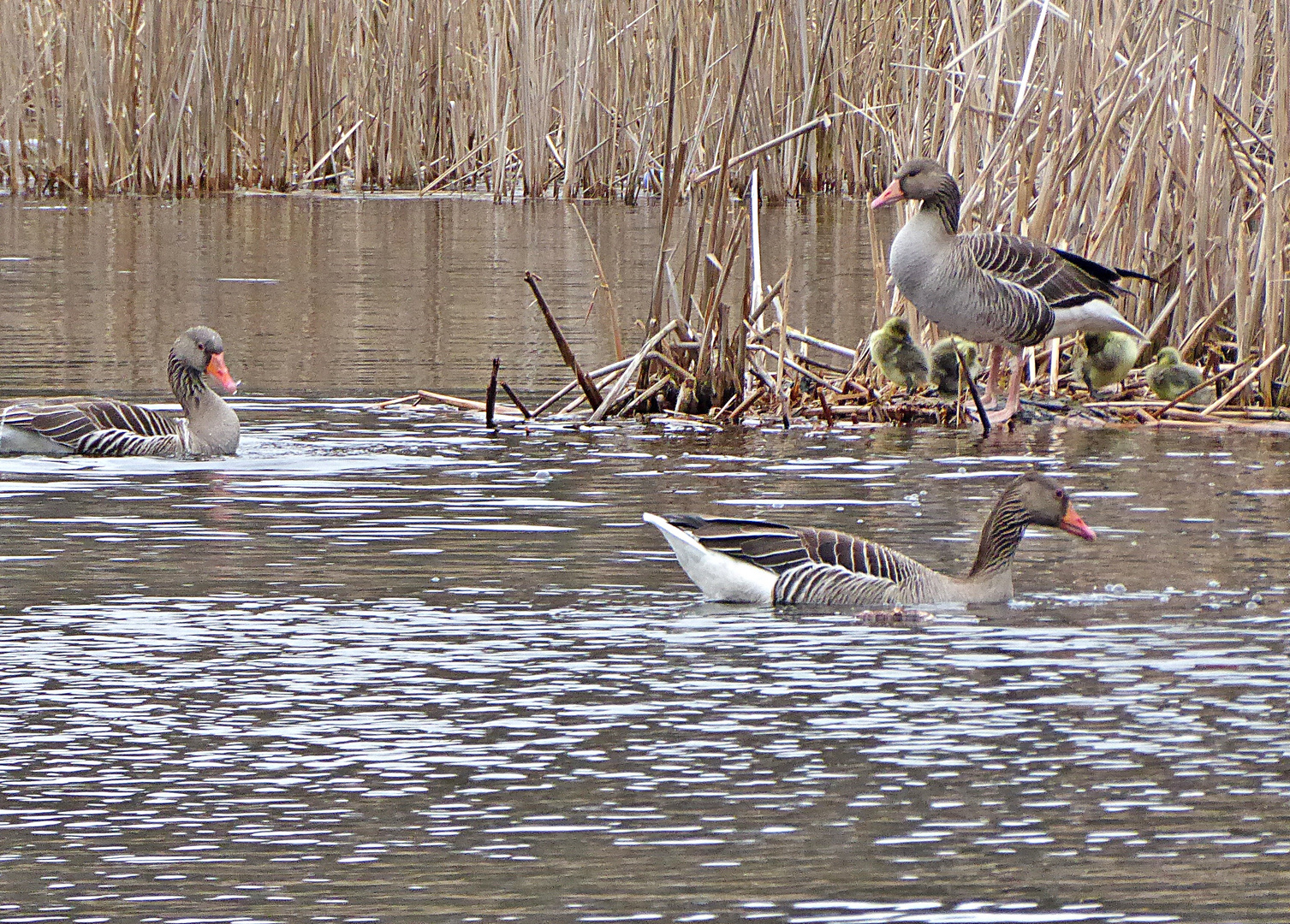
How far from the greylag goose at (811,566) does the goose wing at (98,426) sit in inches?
167

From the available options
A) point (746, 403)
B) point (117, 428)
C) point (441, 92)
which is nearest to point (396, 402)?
point (746, 403)

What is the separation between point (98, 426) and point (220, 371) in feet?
3.05

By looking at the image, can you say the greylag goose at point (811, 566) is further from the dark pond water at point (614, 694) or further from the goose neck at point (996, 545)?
the dark pond water at point (614, 694)

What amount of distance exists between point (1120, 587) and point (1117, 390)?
17.2 feet

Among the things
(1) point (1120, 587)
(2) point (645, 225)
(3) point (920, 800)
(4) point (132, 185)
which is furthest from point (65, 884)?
(4) point (132, 185)

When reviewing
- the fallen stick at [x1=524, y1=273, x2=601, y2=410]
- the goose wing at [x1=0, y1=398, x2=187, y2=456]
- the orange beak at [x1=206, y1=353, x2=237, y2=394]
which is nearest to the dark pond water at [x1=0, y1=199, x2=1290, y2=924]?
the goose wing at [x1=0, y1=398, x2=187, y2=456]

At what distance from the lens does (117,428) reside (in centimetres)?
1104

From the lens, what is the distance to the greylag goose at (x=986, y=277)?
38.9 feet

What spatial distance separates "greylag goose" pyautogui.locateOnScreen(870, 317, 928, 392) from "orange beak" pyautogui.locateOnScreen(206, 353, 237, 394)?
3.45 metres

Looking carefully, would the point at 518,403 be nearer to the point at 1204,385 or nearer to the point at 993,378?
the point at 993,378

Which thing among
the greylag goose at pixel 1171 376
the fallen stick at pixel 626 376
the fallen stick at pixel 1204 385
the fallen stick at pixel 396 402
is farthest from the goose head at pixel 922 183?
the fallen stick at pixel 396 402

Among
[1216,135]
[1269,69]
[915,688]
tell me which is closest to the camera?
[915,688]

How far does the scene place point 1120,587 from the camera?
7742 millimetres

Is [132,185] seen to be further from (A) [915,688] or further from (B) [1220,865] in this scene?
(B) [1220,865]
